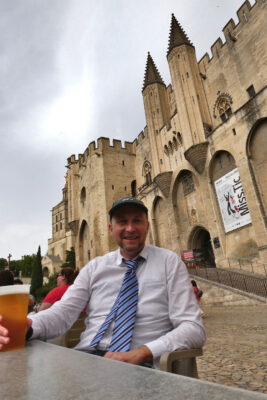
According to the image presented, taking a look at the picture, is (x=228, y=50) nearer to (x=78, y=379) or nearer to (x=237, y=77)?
(x=237, y=77)

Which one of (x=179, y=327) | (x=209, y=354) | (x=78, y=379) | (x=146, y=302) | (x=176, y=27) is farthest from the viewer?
(x=176, y=27)

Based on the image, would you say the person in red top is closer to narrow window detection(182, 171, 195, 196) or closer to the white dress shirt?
the white dress shirt

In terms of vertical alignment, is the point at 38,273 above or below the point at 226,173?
below

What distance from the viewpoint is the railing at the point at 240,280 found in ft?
36.4

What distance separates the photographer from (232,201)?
51.8 ft

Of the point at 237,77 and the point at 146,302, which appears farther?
the point at 237,77

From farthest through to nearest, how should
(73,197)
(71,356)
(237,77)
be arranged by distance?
1. (73,197)
2. (237,77)
3. (71,356)

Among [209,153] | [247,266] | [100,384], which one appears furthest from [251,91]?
[100,384]


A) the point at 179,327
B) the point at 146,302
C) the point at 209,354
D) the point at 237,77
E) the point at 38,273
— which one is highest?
the point at 237,77

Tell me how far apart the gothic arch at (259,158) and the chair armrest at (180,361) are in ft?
45.2

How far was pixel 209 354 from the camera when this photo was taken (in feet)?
13.6

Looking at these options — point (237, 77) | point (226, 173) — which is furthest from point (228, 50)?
point (226, 173)

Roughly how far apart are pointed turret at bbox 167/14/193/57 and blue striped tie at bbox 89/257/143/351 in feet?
76.9

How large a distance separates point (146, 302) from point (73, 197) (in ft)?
115
